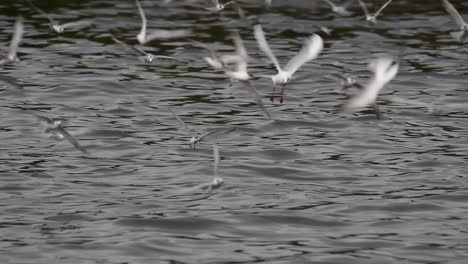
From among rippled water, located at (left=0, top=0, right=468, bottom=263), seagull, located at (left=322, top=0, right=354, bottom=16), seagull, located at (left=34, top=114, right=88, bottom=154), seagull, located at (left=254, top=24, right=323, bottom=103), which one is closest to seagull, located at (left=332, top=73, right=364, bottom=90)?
seagull, located at (left=254, top=24, right=323, bottom=103)

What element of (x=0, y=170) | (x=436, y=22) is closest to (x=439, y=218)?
(x=0, y=170)

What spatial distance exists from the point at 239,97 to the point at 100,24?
592cm

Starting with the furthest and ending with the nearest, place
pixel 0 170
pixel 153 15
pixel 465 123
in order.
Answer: pixel 153 15
pixel 465 123
pixel 0 170

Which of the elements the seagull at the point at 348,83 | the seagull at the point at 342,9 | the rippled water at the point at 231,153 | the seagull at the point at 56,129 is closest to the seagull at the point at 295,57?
the seagull at the point at 348,83

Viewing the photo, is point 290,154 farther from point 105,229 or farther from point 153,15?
point 153,15

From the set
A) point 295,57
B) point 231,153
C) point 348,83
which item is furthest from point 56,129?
point 348,83

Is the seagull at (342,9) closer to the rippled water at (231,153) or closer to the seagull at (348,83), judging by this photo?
the rippled water at (231,153)

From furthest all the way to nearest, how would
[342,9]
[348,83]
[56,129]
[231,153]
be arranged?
[342,9] → [231,153] → [348,83] → [56,129]

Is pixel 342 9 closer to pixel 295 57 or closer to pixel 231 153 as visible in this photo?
pixel 231 153

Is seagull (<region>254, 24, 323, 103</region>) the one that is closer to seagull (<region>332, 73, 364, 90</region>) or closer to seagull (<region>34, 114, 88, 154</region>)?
seagull (<region>332, 73, 364, 90</region>)

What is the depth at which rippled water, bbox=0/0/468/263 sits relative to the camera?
1268 cm

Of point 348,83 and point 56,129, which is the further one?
point 348,83

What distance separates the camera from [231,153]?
1647 centimetres

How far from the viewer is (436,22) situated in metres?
24.8
